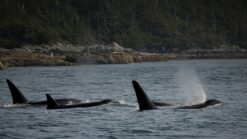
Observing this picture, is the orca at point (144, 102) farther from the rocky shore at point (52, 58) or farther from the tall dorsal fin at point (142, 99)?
the rocky shore at point (52, 58)

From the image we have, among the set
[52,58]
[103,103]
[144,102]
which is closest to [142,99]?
[144,102]

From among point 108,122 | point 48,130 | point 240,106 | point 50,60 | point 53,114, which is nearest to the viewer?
point 48,130

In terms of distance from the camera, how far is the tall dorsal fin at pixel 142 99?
152ft

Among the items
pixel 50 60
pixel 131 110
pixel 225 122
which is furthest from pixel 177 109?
pixel 50 60

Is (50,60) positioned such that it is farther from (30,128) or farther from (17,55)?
(30,128)

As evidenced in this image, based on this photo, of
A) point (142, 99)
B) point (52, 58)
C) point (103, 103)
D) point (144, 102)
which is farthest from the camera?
point (52, 58)

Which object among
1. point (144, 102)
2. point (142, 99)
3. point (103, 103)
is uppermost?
point (142, 99)

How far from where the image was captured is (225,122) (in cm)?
4172

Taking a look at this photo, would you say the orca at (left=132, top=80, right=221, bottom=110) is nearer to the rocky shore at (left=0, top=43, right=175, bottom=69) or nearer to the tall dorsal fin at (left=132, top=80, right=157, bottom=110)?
the tall dorsal fin at (left=132, top=80, right=157, bottom=110)

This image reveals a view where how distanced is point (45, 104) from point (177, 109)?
10.2m

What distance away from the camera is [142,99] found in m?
46.9

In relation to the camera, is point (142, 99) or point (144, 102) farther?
point (144, 102)

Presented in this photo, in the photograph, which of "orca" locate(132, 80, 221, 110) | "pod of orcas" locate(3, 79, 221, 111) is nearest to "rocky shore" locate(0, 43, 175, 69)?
"pod of orcas" locate(3, 79, 221, 111)

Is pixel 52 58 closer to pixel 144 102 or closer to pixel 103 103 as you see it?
pixel 103 103
